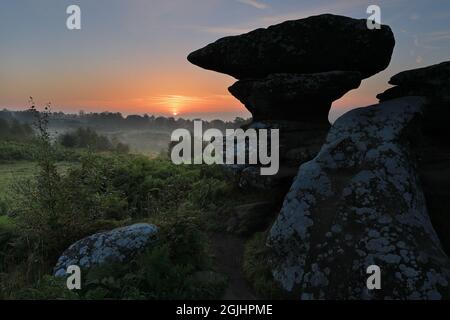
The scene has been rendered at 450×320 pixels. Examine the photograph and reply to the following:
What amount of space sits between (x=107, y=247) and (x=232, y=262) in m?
2.97

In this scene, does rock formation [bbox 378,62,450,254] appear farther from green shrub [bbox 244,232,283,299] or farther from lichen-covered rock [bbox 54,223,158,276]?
lichen-covered rock [bbox 54,223,158,276]

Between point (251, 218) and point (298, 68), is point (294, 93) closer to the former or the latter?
point (298, 68)

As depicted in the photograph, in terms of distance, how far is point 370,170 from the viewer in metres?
8.95

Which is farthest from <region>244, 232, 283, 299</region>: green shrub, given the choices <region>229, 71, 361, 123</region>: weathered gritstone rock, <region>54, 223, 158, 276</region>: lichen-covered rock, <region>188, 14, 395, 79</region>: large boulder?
<region>188, 14, 395, 79</region>: large boulder

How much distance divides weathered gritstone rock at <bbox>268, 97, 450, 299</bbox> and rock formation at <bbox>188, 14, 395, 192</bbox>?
6.55ft

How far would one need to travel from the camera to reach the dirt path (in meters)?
7.83

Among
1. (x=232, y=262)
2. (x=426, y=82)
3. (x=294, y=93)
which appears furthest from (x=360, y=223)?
(x=426, y=82)

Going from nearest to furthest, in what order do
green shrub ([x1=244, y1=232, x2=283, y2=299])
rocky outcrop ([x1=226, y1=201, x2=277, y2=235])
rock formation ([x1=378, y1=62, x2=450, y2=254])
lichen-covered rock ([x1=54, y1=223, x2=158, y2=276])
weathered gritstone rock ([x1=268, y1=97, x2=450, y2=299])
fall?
weathered gritstone rock ([x1=268, y1=97, x2=450, y2=299]), green shrub ([x1=244, y1=232, x2=283, y2=299]), lichen-covered rock ([x1=54, y1=223, x2=158, y2=276]), rock formation ([x1=378, y1=62, x2=450, y2=254]), rocky outcrop ([x1=226, y1=201, x2=277, y2=235])

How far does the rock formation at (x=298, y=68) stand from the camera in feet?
38.7
